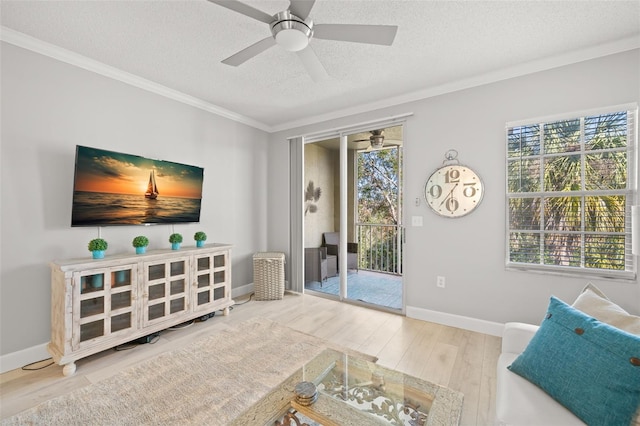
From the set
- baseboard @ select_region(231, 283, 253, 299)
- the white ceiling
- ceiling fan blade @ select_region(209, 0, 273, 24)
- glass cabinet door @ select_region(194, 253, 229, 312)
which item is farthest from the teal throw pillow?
baseboard @ select_region(231, 283, 253, 299)

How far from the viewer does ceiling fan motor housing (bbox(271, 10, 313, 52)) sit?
1.52m

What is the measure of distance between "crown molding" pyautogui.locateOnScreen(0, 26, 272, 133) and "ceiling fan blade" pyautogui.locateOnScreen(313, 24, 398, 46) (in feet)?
7.07

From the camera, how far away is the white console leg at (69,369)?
1.99 metres

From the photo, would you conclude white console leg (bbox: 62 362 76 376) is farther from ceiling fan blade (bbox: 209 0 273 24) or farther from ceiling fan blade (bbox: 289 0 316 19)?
ceiling fan blade (bbox: 289 0 316 19)

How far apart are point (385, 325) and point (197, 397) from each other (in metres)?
1.88

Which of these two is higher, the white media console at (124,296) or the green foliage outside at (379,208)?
the green foliage outside at (379,208)

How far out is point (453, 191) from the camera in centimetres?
284

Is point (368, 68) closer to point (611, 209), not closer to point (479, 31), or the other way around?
point (479, 31)

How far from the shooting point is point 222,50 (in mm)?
2275

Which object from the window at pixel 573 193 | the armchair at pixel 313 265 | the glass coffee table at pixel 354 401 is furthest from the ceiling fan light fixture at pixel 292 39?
the armchair at pixel 313 265

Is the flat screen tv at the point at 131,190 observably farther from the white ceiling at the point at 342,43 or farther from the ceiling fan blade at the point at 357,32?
the ceiling fan blade at the point at 357,32

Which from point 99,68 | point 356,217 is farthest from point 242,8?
point 356,217

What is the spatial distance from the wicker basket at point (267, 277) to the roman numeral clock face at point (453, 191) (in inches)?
82.5

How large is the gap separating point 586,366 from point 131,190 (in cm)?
338
